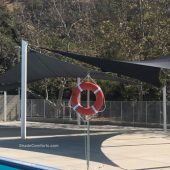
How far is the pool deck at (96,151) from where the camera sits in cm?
1485

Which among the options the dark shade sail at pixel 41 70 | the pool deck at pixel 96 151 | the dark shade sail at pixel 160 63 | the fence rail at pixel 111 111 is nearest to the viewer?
the pool deck at pixel 96 151

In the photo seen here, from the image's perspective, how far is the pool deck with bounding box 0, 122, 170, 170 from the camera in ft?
48.7

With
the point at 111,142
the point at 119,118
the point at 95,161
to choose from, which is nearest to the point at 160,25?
the point at 119,118

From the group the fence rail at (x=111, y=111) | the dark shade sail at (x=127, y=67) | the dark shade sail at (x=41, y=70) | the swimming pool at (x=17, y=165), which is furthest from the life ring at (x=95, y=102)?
the fence rail at (x=111, y=111)

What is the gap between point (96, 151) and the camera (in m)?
18.3

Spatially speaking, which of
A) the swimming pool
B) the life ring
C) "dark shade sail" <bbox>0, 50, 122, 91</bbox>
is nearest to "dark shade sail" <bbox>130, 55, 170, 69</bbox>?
"dark shade sail" <bbox>0, 50, 122, 91</bbox>

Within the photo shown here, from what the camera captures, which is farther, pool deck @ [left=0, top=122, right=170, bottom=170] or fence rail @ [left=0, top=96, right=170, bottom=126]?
fence rail @ [left=0, top=96, right=170, bottom=126]

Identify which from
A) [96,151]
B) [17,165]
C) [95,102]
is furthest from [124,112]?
[17,165]

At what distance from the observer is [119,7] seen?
1361 inches

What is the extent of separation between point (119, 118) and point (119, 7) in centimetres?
741

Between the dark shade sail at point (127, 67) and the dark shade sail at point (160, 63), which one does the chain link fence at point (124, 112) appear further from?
the dark shade sail at point (160, 63)

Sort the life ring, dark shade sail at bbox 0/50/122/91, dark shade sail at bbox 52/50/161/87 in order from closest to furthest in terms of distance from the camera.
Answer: the life ring → dark shade sail at bbox 52/50/161/87 → dark shade sail at bbox 0/50/122/91

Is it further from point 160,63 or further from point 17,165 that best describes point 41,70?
point 17,165

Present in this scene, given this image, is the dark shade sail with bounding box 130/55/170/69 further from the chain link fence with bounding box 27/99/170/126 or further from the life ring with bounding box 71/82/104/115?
the chain link fence with bounding box 27/99/170/126
